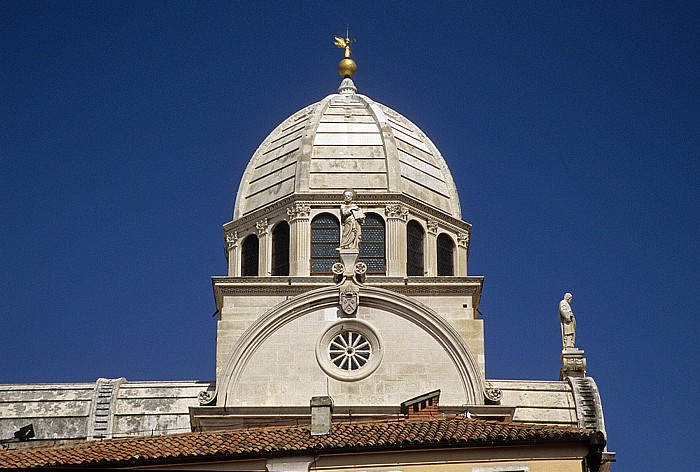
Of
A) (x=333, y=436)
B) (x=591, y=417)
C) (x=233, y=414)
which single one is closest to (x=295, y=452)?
(x=333, y=436)

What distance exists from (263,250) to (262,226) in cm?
98

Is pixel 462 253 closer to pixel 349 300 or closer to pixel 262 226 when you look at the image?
pixel 262 226

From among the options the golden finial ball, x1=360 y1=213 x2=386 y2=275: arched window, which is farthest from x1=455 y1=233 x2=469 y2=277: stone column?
the golden finial ball

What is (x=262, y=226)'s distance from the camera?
201 feet

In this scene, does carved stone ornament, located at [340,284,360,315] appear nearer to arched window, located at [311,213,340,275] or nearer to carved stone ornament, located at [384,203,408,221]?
arched window, located at [311,213,340,275]

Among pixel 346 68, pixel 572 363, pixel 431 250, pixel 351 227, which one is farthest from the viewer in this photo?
pixel 346 68

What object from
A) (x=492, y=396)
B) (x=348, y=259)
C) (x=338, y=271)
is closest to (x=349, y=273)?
(x=338, y=271)

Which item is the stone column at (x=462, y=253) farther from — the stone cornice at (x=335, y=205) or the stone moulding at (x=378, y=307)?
the stone moulding at (x=378, y=307)

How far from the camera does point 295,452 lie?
3622 centimetres

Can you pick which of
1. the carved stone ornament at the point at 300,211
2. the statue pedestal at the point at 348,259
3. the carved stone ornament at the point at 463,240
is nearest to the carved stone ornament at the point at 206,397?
→ the statue pedestal at the point at 348,259

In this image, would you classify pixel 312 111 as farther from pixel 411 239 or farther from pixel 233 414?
pixel 233 414

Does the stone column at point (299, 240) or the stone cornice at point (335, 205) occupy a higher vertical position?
the stone cornice at point (335, 205)

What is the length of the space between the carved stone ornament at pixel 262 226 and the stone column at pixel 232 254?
1.15 meters

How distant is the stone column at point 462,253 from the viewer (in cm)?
6179
